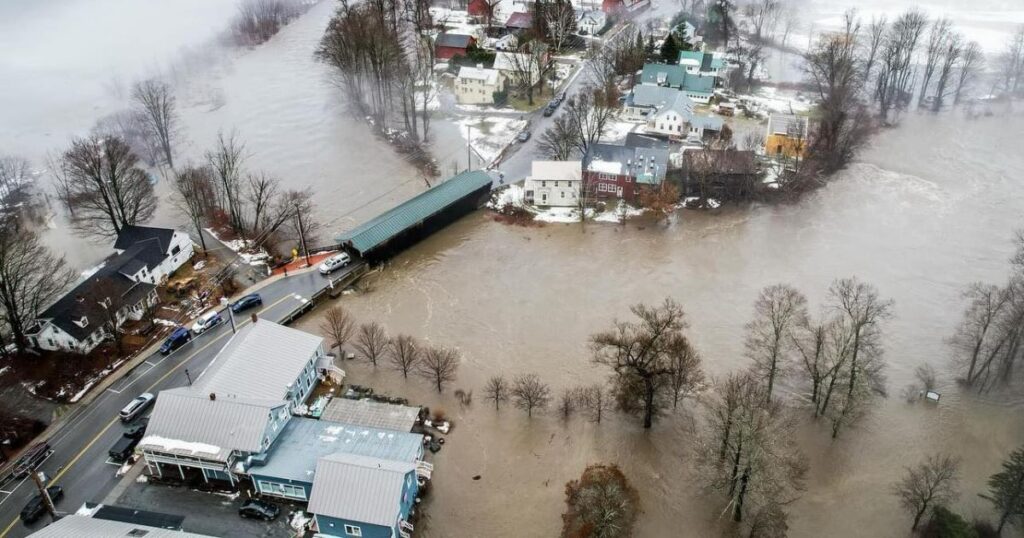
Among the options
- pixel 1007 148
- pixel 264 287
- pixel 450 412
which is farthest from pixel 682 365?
pixel 1007 148

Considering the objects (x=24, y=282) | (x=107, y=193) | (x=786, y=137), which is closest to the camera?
(x=24, y=282)

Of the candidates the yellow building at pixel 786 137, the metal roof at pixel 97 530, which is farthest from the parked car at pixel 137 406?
the yellow building at pixel 786 137

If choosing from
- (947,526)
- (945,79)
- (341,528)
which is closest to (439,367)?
(341,528)

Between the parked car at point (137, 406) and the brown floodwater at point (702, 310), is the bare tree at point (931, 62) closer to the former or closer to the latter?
the brown floodwater at point (702, 310)

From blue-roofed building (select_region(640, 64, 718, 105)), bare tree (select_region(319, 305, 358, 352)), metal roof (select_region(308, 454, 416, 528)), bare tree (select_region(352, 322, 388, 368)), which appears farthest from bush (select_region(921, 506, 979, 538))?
blue-roofed building (select_region(640, 64, 718, 105))

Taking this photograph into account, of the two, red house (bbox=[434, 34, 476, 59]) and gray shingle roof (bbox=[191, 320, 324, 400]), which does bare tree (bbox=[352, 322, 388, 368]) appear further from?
red house (bbox=[434, 34, 476, 59])

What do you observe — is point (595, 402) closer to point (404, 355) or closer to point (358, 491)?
point (404, 355)

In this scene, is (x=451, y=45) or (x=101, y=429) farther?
(x=451, y=45)
